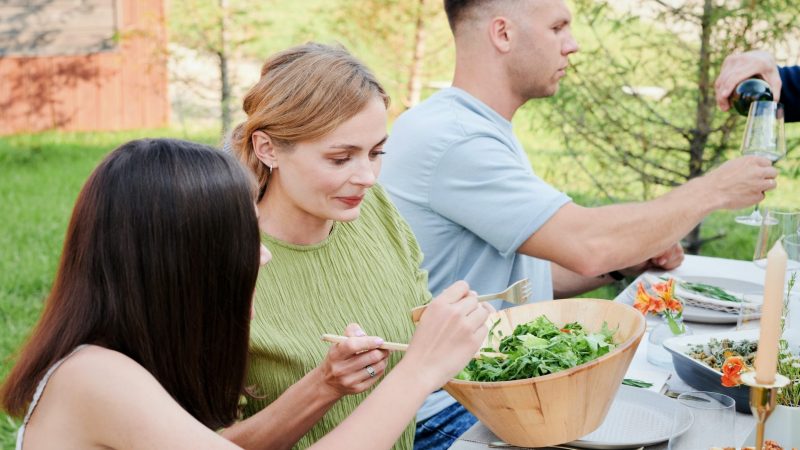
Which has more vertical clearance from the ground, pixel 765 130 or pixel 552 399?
pixel 765 130

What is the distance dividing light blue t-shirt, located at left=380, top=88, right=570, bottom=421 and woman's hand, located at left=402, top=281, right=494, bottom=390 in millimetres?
879

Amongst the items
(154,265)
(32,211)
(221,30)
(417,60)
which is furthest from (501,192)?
(221,30)

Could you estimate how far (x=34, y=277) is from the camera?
17.9ft

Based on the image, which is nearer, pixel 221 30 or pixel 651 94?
pixel 651 94

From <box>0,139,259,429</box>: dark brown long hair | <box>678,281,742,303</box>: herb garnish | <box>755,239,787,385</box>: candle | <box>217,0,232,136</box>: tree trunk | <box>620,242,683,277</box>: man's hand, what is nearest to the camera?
<box>755,239,787,385</box>: candle

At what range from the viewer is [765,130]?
8.04ft

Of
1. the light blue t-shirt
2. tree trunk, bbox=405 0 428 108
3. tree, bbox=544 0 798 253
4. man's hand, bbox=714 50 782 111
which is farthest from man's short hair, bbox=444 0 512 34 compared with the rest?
tree trunk, bbox=405 0 428 108

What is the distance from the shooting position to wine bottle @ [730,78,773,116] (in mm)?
2621

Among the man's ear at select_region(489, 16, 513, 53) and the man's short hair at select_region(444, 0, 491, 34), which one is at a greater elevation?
the man's short hair at select_region(444, 0, 491, 34)

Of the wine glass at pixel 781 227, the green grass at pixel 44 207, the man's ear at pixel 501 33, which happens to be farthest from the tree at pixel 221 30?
the wine glass at pixel 781 227

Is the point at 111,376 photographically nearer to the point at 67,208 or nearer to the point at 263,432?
the point at 263,432

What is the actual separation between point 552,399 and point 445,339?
7.7 inches

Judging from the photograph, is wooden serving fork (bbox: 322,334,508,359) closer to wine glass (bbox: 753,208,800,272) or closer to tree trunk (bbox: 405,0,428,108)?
wine glass (bbox: 753,208,800,272)

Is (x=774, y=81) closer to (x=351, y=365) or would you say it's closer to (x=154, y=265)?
(x=351, y=365)
